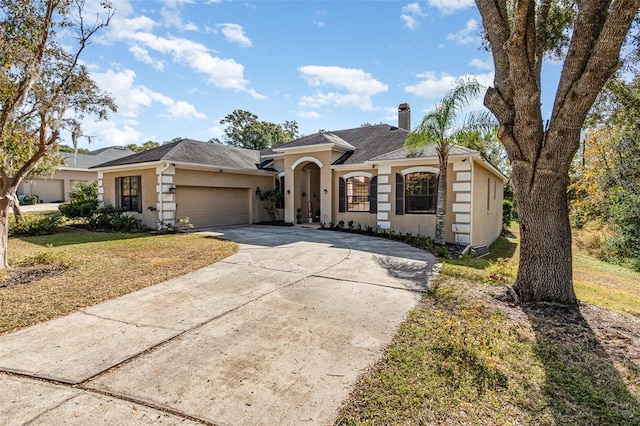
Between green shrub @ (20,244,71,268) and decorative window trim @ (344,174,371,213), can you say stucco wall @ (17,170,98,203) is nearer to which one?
green shrub @ (20,244,71,268)

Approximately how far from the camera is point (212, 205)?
16.6m

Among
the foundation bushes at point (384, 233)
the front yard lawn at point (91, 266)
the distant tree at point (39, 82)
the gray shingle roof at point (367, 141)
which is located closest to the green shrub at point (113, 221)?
the front yard lawn at point (91, 266)

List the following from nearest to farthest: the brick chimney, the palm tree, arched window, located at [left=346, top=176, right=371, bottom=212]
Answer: the palm tree, arched window, located at [left=346, top=176, right=371, bottom=212], the brick chimney

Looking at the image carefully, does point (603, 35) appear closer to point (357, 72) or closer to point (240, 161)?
point (240, 161)

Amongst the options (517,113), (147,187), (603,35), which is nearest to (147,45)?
(147,187)

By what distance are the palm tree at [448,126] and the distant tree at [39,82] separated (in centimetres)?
976

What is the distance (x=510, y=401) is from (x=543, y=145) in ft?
13.9

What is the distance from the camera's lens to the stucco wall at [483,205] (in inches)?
484

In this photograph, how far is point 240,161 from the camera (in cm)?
1839

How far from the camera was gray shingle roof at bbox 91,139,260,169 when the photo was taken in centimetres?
1486

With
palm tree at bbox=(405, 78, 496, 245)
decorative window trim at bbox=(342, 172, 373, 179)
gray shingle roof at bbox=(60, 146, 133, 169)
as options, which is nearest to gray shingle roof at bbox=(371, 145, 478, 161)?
palm tree at bbox=(405, 78, 496, 245)

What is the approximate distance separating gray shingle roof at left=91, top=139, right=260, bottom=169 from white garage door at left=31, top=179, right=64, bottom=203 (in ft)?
56.4

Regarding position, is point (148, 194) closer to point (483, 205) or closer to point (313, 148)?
point (313, 148)

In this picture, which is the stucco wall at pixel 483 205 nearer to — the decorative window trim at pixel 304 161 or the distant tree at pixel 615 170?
the distant tree at pixel 615 170
